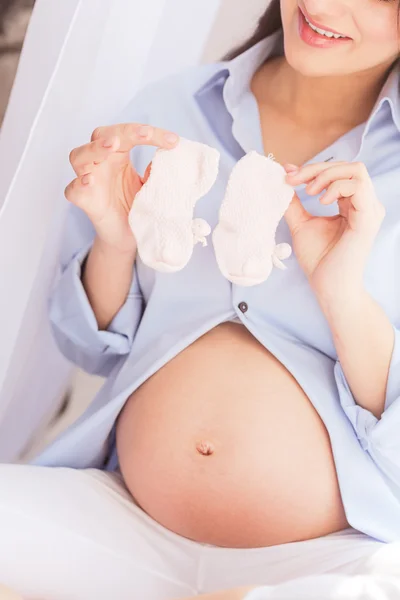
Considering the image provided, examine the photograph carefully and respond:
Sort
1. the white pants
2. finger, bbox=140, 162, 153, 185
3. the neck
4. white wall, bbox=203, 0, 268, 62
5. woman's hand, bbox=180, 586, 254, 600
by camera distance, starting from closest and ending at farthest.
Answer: woman's hand, bbox=180, 586, 254, 600 < the white pants < finger, bbox=140, 162, 153, 185 < the neck < white wall, bbox=203, 0, 268, 62

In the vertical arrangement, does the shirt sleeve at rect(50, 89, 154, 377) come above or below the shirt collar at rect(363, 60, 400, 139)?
below

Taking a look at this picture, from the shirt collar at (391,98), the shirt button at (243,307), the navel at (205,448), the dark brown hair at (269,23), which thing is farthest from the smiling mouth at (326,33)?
the navel at (205,448)

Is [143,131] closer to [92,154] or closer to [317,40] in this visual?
[92,154]

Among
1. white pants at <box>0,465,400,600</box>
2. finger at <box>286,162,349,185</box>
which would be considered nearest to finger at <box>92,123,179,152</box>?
finger at <box>286,162,349,185</box>

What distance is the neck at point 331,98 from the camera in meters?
1.04

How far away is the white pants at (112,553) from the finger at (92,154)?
327mm

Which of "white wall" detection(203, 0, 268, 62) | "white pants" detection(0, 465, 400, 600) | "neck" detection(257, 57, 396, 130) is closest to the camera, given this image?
"white pants" detection(0, 465, 400, 600)

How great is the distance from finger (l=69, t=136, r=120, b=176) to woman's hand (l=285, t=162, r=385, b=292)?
0.18 metres

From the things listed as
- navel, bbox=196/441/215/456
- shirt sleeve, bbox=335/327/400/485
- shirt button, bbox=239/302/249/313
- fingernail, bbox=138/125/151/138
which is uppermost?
fingernail, bbox=138/125/151/138

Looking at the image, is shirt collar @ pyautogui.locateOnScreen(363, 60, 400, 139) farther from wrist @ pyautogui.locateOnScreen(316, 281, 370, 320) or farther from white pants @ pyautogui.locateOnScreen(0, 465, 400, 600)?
white pants @ pyautogui.locateOnScreen(0, 465, 400, 600)

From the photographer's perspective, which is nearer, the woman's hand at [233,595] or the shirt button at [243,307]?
the woman's hand at [233,595]

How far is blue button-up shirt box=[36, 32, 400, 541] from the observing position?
92 cm

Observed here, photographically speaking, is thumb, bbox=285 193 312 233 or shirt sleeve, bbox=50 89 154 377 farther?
shirt sleeve, bbox=50 89 154 377

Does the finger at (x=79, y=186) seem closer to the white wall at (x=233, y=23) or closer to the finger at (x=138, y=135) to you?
the finger at (x=138, y=135)
